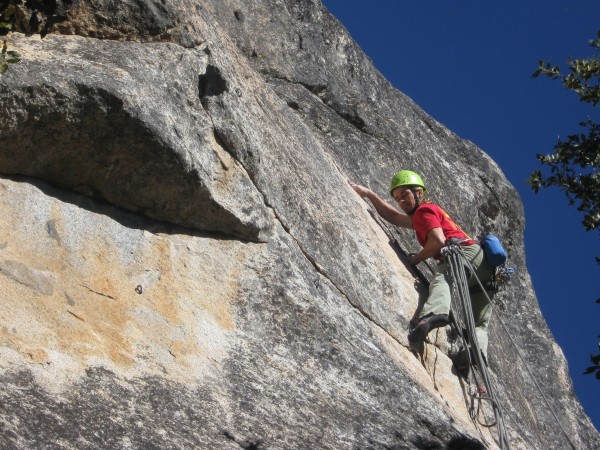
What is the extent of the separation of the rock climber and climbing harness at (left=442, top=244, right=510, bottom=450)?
0.36ft

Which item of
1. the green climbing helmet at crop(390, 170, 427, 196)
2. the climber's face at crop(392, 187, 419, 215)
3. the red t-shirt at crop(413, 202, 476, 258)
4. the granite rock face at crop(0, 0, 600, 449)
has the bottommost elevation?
the granite rock face at crop(0, 0, 600, 449)

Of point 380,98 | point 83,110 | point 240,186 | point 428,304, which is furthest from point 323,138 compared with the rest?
point 83,110

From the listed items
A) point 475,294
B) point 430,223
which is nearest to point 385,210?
point 430,223

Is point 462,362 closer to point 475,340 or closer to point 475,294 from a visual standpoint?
point 475,340

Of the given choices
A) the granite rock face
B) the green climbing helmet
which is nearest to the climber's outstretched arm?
the green climbing helmet

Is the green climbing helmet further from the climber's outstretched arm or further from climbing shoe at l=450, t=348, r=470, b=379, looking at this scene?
climbing shoe at l=450, t=348, r=470, b=379

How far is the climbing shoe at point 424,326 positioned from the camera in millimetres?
9719

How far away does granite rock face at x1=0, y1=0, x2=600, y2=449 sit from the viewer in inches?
269

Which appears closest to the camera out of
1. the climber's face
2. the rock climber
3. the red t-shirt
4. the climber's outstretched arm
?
the rock climber

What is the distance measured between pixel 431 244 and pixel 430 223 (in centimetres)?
21

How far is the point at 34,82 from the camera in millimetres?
7711

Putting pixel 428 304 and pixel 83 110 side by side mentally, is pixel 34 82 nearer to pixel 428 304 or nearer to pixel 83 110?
pixel 83 110

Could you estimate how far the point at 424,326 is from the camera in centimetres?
973

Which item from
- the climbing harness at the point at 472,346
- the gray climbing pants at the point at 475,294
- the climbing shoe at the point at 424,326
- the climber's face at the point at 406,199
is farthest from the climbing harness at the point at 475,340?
the climbing shoe at the point at 424,326
